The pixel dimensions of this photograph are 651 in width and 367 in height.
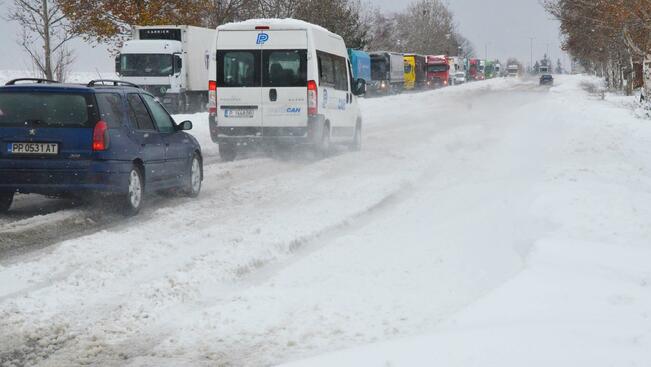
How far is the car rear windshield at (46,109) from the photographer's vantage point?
32.3 feet

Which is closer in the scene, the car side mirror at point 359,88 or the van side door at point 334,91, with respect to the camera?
the van side door at point 334,91

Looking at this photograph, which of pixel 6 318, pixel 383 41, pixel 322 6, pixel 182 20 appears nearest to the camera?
pixel 6 318

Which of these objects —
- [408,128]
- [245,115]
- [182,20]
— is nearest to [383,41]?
[182,20]

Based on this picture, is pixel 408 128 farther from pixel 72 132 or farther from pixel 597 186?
pixel 72 132

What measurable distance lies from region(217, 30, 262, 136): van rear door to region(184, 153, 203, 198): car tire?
15.7 feet

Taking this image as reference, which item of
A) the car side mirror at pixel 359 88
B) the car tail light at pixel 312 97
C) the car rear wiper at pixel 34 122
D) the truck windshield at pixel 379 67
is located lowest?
the car rear wiper at pixel 34 122

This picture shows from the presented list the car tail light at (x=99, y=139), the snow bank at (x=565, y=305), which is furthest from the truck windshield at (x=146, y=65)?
the snow bank at (x=565, y=305)

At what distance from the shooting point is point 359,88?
20625mm

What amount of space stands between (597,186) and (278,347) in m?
6.98

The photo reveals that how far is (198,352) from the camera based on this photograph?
4926 millimetres

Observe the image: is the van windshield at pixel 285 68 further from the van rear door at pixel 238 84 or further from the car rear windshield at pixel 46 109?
the car rear windshield at pixel 46 109

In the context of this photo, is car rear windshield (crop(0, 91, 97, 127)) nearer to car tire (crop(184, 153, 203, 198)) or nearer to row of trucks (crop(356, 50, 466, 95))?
car tire (crop(184, 153, 203, 198))

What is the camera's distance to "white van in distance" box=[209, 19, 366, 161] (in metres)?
17.1

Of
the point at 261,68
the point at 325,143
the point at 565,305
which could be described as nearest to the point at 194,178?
the point at 261,68
